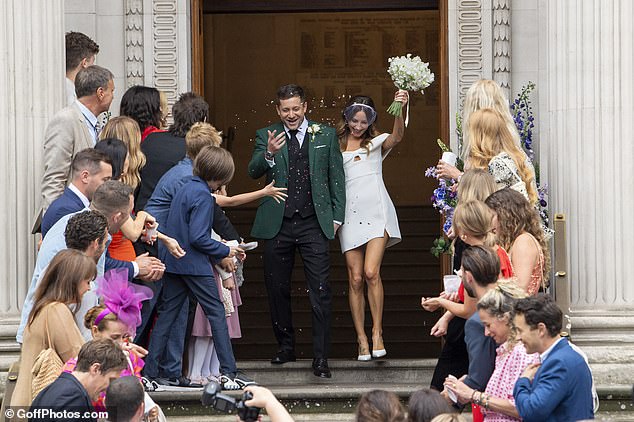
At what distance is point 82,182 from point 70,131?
1054 millimetres

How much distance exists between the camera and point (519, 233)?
7.71m

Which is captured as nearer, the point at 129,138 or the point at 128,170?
the point at 129,138

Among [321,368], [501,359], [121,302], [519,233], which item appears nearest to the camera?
[501,359]

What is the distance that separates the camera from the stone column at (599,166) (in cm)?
939

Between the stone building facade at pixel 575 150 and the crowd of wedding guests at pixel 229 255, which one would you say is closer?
the crowd of wedding guests at pixel 229 255

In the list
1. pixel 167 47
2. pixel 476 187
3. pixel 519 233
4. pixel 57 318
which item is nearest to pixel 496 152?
pixel 476 187

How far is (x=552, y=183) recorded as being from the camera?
9672 millimetres

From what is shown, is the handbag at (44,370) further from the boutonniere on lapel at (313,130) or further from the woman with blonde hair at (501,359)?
the boutonniere on lapel at (313,130)

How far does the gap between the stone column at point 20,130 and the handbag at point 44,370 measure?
255 cm

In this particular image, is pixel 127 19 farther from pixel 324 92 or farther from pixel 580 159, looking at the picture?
pixel 324 92

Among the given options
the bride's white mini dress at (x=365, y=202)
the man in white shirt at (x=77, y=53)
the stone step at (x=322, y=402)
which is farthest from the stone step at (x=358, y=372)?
the man in white shirt at (x=77, y=53)

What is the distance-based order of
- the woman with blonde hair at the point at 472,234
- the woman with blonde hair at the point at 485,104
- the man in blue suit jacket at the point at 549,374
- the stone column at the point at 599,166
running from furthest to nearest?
1. the stone column at the point at 599,166
2. the woman with blonde hair at the point at 485,104
3. the woman with blonde hair at the point at 472,234
4. the man in blue suit jacket at the point at 549,374

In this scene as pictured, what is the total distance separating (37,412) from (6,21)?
4010mm

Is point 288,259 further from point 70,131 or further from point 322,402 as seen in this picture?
point 70,131
